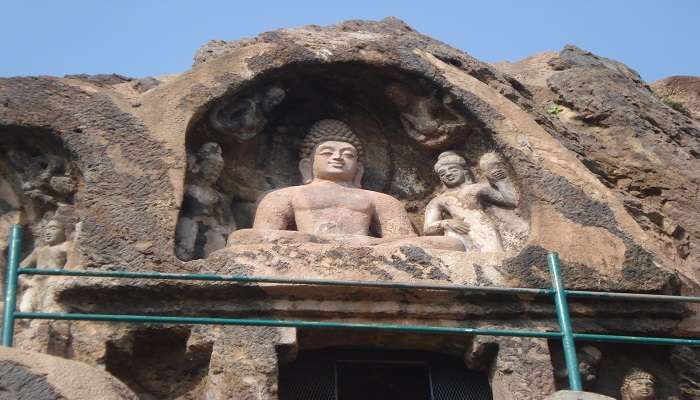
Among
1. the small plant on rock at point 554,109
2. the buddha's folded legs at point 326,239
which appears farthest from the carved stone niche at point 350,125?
the small plant on rock at point 554,109

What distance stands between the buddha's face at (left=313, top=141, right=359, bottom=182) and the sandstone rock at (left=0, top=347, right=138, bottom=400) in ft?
11.0

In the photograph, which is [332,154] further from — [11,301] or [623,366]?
[11,301]

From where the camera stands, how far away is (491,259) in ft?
25.0

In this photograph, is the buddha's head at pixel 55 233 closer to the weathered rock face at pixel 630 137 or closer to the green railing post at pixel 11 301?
the green railing post at pixel 11 301

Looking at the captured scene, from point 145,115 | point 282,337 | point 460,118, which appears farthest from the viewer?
point 460,118

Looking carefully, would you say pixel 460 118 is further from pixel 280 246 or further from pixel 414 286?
pixel 414 286

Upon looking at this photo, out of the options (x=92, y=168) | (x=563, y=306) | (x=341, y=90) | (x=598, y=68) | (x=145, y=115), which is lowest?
(x=563, y=306)

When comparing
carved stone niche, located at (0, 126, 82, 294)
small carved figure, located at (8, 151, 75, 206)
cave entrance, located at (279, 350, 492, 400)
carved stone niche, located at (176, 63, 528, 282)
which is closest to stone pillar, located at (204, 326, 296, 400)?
cave entrance, located at (279, 350, 492, 400)

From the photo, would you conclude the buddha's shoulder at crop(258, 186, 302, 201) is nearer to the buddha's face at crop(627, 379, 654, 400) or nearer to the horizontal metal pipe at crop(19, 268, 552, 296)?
the horizontal metal pipe at crop(19, 268, 552, 296)

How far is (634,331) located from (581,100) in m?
2.93

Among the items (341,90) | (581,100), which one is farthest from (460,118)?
(581,100)

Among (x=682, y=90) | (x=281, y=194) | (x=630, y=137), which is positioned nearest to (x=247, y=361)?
(x=281, y=194)

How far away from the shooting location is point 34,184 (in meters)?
7.95

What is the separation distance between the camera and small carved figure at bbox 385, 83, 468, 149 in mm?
8719
